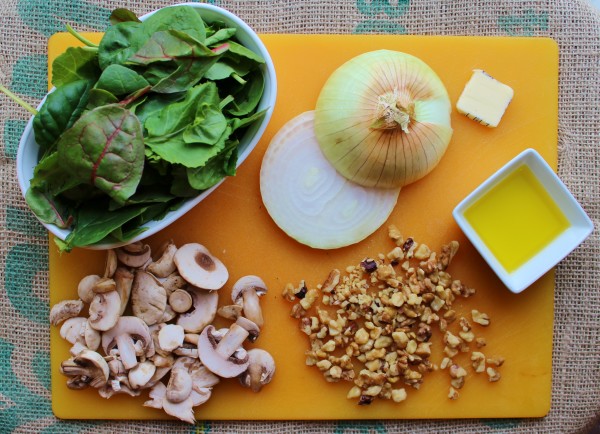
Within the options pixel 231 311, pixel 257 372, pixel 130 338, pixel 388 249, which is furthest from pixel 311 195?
pixel 130 338

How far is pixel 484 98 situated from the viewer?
154cm

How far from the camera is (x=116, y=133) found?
1.18 metres

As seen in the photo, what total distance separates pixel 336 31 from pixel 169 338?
0.85m

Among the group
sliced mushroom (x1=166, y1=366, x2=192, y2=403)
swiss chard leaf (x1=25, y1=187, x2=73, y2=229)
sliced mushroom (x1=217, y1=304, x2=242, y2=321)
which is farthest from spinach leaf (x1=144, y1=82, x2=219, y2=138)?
sliced mushroom (x1=166, y1=366, x2=192, y2=403)


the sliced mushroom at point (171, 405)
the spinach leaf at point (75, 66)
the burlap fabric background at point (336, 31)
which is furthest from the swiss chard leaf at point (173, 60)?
the sliced mushroom at point (171, 405)

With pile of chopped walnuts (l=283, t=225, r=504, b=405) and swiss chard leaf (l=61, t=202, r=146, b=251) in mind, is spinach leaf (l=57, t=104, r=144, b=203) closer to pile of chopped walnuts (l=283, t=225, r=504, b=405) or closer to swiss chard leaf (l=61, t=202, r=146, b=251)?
swiss chard leaf (l=61, t=202, r=146, b=251)

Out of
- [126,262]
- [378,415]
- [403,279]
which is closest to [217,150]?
[126,262]

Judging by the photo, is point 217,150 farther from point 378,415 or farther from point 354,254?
point 378,415

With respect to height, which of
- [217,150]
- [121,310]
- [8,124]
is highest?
[217,150]

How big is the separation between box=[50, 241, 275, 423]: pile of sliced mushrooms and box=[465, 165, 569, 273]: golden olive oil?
1.85ft

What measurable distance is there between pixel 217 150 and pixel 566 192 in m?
0.81

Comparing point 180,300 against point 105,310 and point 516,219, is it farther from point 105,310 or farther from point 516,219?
point 516,219

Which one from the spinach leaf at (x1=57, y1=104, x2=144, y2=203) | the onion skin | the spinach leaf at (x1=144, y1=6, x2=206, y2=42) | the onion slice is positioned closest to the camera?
the spinach leaf at (x1=57, y1=104, x2=144, y2=203)

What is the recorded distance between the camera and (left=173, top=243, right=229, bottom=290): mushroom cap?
1.47 metres
